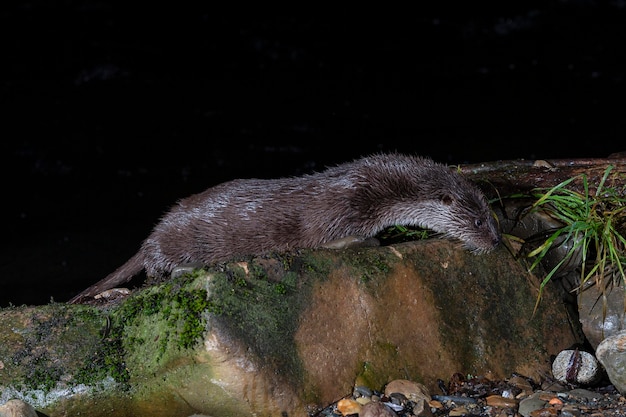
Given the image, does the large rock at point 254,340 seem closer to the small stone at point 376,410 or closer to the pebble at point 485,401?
the pebble at point 485,401

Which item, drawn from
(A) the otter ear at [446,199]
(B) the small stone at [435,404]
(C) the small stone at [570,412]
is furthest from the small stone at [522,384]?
(A) the otter ear at [446,199]

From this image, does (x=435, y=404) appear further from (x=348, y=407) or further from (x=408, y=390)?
(x=348, y=407)

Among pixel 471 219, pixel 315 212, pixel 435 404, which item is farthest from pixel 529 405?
pixel 315 212

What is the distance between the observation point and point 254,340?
3.53 meters

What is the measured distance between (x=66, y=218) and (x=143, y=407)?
4736 millimetres

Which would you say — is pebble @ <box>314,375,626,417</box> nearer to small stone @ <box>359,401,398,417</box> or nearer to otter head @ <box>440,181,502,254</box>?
small stone @ <box>359,401,398,417</box>

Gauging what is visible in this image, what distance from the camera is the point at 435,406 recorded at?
3.76 metres

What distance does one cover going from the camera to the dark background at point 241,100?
27.2ft

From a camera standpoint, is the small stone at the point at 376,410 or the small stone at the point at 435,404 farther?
the small stone at the point at 435,404

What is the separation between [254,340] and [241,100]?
7079 mm

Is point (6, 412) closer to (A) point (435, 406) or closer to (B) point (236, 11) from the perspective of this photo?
(A) point (435, 406)

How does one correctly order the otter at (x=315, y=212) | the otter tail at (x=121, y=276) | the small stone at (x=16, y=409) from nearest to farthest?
the small stone at (x=16, y=409) → the otter at (x=315, y=212) → the otter tail at (x=121, y=276)

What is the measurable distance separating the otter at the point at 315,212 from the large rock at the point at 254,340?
487 mm

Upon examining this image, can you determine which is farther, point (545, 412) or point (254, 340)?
point (545, 412)
